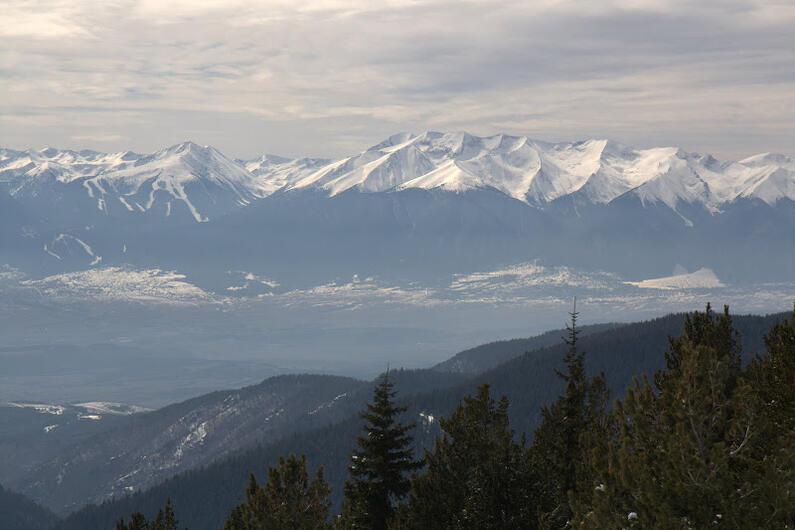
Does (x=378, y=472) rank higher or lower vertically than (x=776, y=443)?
lower

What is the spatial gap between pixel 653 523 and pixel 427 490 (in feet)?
57.9

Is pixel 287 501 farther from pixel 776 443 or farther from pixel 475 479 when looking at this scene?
pixel 776 443

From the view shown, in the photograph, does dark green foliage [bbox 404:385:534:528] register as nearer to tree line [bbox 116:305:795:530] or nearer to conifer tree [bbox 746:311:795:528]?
tree line [bbox 116:305:795:530]

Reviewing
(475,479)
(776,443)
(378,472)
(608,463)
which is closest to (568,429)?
(475,479)

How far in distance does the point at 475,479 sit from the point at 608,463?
37.4 feet

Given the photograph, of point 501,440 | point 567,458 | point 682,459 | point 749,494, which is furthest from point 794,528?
point 567,458

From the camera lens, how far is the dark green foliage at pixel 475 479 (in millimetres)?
29125

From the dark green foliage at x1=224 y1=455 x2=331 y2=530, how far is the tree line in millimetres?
44

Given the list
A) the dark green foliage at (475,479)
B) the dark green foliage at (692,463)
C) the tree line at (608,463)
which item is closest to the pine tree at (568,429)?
the tree line at (608,463)

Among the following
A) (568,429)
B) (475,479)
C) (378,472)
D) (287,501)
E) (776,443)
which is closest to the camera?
(776,443)

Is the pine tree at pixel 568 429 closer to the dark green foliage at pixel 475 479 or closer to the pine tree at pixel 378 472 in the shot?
the dark green foliage at pixel 475 479

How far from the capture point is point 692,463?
1650 centimetres

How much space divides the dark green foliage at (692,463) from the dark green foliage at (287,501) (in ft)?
40.1

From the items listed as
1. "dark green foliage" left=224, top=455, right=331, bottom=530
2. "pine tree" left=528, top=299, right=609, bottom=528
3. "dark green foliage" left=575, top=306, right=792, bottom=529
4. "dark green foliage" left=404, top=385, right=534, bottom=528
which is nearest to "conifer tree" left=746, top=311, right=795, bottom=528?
"dark green foliage" left=575, top=306, right=792, bottom=529
